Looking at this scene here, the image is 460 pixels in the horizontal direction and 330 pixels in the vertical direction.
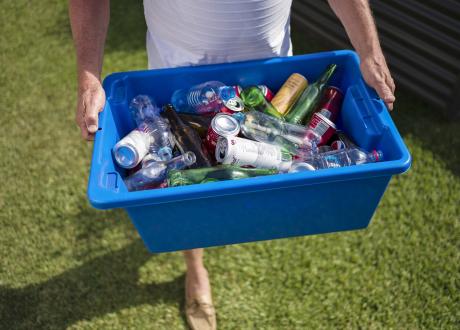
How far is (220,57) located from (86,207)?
1.26 metres

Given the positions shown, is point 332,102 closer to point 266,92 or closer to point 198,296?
point 266,92

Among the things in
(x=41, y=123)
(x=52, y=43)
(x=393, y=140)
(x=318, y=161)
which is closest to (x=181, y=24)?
(x=318, y=161)

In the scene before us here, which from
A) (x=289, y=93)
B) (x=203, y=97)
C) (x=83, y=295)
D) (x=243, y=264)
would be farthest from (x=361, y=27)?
(x=83, y=295)

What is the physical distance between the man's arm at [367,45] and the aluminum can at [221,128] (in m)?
0.42

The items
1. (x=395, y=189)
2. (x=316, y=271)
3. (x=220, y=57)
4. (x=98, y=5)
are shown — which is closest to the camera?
(x=98, y=5)

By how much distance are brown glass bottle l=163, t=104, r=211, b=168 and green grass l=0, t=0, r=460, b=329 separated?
2.99 ft

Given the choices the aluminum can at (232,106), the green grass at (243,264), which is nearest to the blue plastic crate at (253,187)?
the aluminum can at (232,106)

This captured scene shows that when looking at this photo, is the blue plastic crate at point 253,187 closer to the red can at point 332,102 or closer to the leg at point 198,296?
the red can at point 332,102

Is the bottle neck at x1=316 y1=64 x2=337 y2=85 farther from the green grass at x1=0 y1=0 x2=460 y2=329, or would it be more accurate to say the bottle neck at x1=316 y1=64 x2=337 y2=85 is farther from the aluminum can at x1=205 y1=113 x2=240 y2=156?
the green grass at x1=0 y1=0 x2=460 y2=329

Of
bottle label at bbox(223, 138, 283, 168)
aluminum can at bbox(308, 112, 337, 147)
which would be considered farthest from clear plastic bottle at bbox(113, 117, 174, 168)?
aluminum can at bbox(308, 112, 337, 147)

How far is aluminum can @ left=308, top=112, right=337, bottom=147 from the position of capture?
1329 millimetres

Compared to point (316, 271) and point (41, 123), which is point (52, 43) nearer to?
point (41, 123)

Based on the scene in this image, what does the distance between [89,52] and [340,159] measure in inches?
31.1

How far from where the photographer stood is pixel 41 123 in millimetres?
2764
